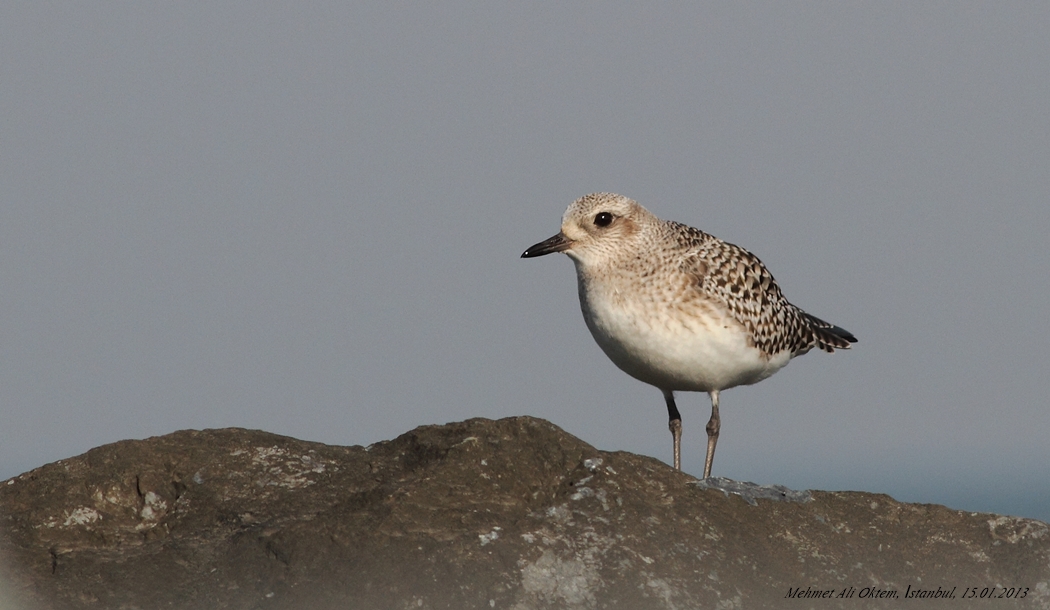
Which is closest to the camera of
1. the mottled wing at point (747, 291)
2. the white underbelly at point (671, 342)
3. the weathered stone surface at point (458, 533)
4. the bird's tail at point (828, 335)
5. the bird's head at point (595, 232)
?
the weathered stone surface at point (458, 533)

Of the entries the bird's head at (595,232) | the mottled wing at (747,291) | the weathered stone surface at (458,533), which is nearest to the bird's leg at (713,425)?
the mottled wing at (747,291)

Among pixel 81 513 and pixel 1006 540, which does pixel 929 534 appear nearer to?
pixel 1006 540

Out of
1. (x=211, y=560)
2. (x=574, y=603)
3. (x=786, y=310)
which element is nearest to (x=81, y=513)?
(x=211, y=560)

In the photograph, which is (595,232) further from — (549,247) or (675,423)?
(675,423)

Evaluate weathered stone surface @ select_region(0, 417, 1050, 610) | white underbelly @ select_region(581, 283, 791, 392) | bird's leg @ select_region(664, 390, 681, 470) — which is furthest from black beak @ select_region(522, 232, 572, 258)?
weathered stone surface @ select_region(0, 417, 1050, 610)

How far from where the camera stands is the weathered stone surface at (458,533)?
7000mm

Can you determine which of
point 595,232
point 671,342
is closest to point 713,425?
point 671,342

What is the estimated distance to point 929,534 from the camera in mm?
8422

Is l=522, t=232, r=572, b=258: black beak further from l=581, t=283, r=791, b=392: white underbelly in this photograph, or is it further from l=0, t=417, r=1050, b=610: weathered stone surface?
l=0, t=417, r=1050, b=610: weathered stone surface

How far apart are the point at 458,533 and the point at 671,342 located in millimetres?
3974

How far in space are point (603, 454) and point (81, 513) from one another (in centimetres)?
352

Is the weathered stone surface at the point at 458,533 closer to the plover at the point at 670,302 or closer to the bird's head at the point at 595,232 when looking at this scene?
the plover at the point at 670,302

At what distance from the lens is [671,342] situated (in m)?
10.6

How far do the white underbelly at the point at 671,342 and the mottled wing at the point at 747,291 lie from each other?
0.81ft
